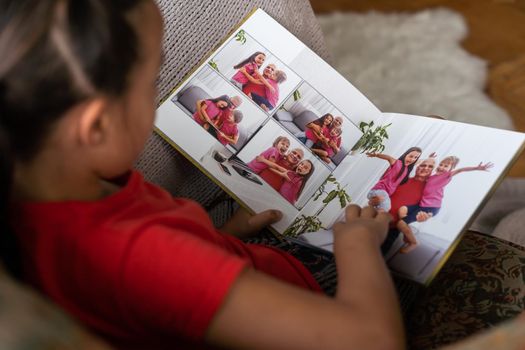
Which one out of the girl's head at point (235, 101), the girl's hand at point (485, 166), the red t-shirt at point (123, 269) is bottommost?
the red t-shirt at point (123, 269)

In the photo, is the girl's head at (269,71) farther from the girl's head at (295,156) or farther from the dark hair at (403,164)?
the dark hair at (403,164)

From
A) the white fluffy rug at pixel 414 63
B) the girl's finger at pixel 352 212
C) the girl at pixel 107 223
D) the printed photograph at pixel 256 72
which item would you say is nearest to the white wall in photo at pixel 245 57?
the printed photograph at pixel 256 72

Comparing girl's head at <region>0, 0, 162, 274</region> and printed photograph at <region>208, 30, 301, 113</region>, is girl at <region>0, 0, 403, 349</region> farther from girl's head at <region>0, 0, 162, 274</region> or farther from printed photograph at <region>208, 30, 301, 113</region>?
printed photograph at <region>208, 30, 301, 113</region>

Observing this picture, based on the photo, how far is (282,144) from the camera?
2.87 feet

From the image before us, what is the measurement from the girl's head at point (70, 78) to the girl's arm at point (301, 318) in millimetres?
174

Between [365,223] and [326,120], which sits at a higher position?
[326,120]

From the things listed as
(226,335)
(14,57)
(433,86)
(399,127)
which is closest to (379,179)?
(399,127)

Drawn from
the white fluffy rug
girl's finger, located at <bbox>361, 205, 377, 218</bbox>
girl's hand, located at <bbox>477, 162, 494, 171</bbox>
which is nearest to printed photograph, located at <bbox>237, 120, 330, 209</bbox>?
girl's finger, located at <bbox>361, 205, 377, 218</bbox>

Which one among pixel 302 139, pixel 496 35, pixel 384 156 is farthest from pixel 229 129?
pixel 496 35

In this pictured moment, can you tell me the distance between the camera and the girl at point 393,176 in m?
0.77

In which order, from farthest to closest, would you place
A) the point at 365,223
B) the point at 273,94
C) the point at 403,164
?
1. the point at 273,94
2. the point at 403,164
3. the point at 365,223

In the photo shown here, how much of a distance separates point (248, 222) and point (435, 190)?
0.82 ft

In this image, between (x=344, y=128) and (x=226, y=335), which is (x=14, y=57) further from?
(x=344, y=128)

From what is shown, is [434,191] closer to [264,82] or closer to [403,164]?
[403,164]
